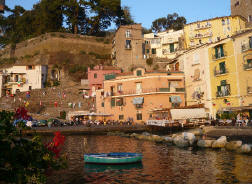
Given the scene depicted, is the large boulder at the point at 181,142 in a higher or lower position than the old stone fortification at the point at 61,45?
lower

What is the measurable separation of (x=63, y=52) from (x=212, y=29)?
138ft

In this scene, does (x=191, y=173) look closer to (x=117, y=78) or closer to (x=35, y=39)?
(x=117, y=78)

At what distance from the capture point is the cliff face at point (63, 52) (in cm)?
7121

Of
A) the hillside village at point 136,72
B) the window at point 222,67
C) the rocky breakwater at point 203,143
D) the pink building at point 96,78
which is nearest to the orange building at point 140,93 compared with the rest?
the hillside village at point 136,72

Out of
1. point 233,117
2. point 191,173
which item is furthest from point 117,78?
point 191,173

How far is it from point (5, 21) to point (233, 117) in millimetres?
80068

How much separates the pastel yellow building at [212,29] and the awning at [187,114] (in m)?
28.3

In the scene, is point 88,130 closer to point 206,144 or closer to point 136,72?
point 136,72

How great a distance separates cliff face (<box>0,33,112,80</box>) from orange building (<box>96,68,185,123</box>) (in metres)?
22.6

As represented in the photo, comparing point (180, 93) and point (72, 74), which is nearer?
point (180, 93)

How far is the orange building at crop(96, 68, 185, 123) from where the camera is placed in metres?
45.8

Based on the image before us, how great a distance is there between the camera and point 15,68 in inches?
2537

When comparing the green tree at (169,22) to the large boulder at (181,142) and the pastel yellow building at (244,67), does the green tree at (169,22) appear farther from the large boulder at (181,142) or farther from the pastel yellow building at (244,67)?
the large boulder at (181,142)

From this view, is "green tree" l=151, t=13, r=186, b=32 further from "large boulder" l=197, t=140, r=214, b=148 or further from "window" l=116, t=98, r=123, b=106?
"large boulder" l=197, t=140, r=214, b=148
